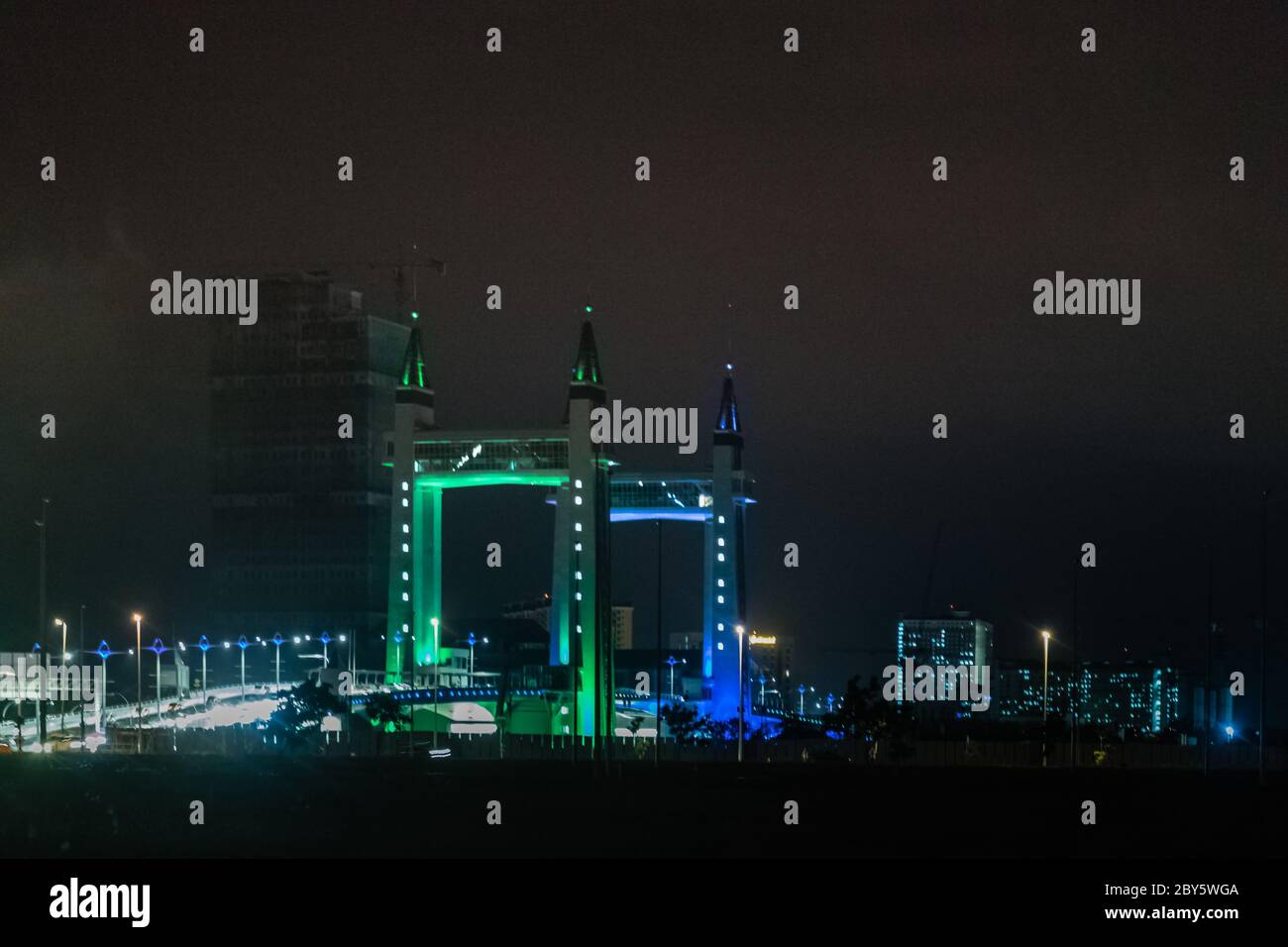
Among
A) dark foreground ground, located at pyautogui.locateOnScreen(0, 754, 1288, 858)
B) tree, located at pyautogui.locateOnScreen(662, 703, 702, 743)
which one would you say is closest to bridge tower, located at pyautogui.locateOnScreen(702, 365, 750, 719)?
tree, located at pyautogui.locateOnScreen(662, 703, 702, 743)

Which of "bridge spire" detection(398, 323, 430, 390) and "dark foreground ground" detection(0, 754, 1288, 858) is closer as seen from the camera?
"dark foreground ground" detection(0, 754, 1288, 858)

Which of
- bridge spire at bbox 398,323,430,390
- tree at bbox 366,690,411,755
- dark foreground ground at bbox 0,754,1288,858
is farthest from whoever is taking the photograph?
bridge spire at bbox 398,323,430,390

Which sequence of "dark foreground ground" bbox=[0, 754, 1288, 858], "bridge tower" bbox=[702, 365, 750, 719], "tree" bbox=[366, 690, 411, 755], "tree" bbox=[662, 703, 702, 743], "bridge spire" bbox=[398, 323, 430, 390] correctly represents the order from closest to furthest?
"dark foreground ground" bbox=[0, 754, 1288, 858] → "tree" bbox=[662, 703, 702, 743] → "tree" bbox=[366, 690, 411, 755] → "bridge tower" bbox=[702, 365, 750, 719] → "bridge spire" bbox=[398, 323, 430, 390]

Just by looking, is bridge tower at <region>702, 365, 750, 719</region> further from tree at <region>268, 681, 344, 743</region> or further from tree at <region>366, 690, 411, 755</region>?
tree at <region>268, 681, 344, 743</region>

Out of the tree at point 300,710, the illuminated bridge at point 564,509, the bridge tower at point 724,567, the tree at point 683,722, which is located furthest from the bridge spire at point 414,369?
the tree at point 300,710
